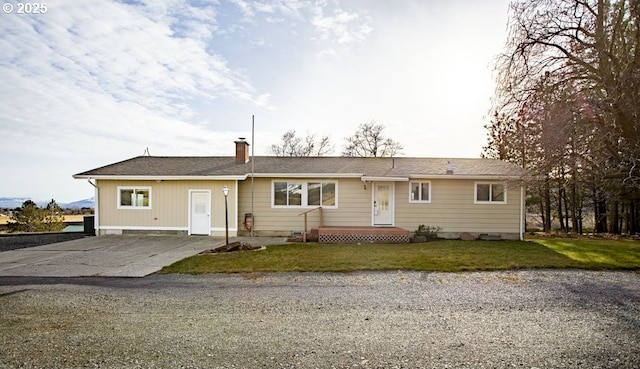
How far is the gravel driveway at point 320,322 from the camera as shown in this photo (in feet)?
11.4

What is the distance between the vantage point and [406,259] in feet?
29.5

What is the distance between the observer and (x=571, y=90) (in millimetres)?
10266

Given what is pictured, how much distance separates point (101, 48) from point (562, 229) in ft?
80.7

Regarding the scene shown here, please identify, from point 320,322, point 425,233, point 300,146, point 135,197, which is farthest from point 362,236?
point 300,146

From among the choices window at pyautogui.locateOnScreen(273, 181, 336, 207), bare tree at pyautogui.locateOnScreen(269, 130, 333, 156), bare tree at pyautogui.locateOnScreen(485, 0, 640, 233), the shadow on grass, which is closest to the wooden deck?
window at pyautogui.locateOnScreen(273, 181, 336, 207)

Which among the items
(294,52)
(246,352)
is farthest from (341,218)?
(246,352)

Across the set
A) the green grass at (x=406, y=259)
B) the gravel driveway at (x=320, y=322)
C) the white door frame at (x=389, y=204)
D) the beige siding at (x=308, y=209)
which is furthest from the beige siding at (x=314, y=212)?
the gravel driveway at (x=320, y=322)

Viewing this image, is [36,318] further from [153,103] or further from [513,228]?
[513,228]

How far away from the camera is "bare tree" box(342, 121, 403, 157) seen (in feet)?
107

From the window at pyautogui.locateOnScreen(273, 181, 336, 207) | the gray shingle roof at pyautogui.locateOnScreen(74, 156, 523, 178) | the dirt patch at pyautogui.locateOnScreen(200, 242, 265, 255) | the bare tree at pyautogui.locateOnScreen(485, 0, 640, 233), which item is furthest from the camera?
the window at pyautogui.locateOnScreen(273, 181, 336, 207)

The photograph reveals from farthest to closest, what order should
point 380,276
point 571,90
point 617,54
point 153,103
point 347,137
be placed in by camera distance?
1. point 347,137
2. point 153,103
3. point 571,90
4. point 617,54
5. point 380,276

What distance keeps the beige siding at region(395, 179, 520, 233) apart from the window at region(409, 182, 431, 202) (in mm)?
212

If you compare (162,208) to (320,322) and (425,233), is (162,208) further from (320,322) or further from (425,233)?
(320,322)

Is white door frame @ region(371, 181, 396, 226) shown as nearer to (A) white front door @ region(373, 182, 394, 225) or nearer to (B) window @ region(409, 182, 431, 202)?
(A) white front door @ region(373, 182, 394, 225)
